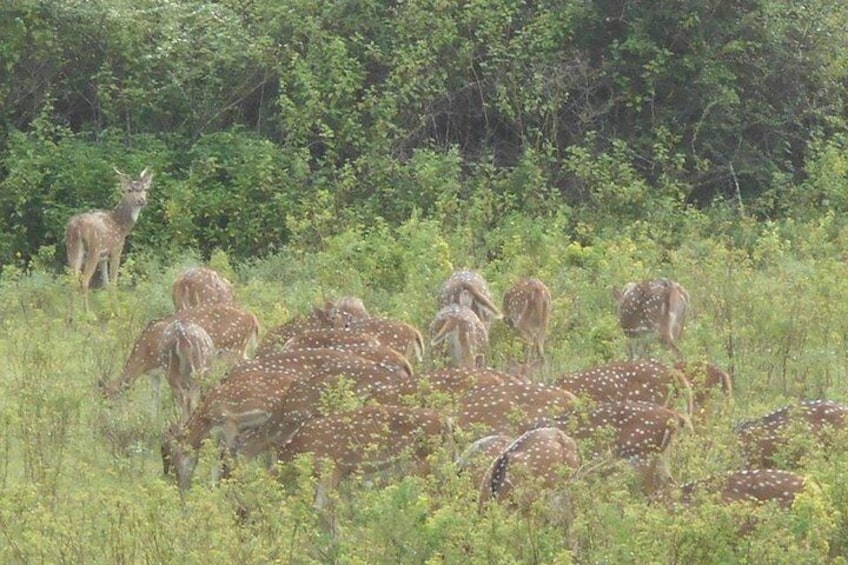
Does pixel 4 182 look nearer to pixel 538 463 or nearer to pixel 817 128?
pixel 817 128

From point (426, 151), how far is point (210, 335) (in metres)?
6.78

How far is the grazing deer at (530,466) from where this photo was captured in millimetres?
9180

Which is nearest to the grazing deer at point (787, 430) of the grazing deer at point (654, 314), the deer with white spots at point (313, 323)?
the grazing deer at point (654, 314)

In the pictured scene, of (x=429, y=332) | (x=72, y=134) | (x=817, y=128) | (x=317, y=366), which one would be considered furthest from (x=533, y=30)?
(x=317, y=366)

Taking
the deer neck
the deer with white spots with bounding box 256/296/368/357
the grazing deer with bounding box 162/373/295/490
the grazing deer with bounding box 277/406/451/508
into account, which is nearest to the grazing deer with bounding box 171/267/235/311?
the deer with white spots with bounding box 256/296/368/357

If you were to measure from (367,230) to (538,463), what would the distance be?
32.3 feet

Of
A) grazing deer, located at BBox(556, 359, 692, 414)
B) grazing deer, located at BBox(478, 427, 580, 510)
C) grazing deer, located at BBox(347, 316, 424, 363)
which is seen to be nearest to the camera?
grazing deer, located at BBox(478, 427, 580, 510)

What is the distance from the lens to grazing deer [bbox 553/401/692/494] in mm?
10383

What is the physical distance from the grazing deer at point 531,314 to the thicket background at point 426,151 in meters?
0.30

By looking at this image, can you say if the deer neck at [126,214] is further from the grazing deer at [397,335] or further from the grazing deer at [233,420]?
the grazing deer at [233,420]

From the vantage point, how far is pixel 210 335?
1391 cm

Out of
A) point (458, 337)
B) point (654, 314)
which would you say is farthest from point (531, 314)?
point (458, 337)

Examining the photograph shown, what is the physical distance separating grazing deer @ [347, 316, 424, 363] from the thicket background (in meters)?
1.54

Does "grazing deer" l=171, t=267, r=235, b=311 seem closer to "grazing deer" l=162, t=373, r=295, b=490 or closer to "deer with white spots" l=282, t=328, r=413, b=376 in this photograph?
"deer with white spots" l=282, t=328, r=413, b=376
